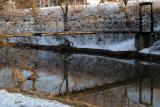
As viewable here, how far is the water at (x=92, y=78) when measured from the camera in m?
17.3

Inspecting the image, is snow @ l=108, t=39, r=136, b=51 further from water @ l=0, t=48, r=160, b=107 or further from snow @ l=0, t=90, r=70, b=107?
snow @ l=0, t=90, r=70, b=107

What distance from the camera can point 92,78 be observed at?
75.6 ft

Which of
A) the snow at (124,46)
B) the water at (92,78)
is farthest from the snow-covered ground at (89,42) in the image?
the water at (92,78)

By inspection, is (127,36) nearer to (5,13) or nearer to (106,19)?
(106,19)

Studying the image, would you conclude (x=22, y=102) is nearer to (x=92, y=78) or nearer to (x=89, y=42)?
(x=92, y=78)

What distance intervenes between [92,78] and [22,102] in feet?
37.2

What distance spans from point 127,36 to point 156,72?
952 cm

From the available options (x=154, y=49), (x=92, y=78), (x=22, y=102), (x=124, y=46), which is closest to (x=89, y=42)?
(x=124, y=46)

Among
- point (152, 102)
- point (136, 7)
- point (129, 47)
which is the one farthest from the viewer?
point (136, 7)

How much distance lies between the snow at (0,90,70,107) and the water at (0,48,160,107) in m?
3.32

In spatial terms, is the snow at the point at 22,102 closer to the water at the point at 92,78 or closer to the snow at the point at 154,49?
the water at the point at 92,78

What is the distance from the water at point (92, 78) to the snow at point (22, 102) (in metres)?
3.32

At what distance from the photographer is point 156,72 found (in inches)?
952

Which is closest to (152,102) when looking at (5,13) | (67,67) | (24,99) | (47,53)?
(24,99)
